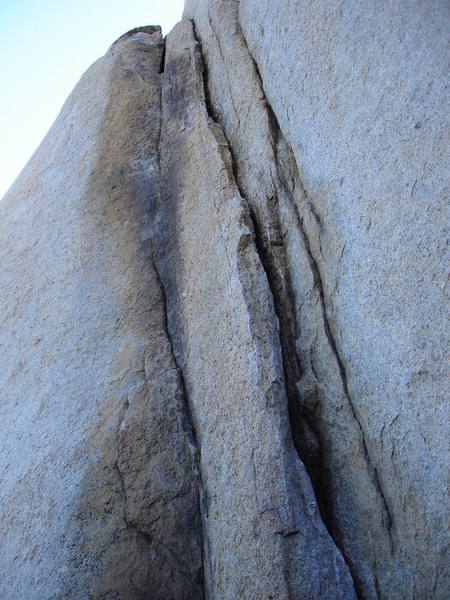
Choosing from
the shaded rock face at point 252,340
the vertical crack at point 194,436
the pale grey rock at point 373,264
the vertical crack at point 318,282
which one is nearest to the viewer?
the pale grey rock at point 373,264

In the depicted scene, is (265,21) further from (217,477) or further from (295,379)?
(217,477)

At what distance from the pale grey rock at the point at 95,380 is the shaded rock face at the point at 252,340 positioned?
0.06ft

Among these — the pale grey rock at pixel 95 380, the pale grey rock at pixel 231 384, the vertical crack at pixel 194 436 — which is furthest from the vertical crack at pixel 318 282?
the pale grey rock at pixel 95 380

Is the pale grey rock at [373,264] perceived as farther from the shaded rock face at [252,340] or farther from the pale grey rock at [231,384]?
the pale grey rock at [231,384]

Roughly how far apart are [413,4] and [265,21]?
1861 mm

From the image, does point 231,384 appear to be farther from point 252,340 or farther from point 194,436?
point 194,436

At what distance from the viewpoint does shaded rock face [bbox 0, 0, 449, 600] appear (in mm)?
3543

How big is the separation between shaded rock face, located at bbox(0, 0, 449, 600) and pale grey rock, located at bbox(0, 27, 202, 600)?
19 millimetres

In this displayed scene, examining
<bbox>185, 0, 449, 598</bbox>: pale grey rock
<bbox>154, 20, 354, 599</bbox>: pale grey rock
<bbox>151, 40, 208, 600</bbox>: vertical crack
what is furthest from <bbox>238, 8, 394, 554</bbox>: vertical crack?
<bbox>151, 40, 208, 600</bbox>: vertical crack

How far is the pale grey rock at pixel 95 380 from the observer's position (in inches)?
167

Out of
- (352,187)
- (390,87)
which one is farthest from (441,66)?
(352,187)

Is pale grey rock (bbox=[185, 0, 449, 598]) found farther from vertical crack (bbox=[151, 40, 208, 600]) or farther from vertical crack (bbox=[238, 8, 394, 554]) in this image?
vertical crack (bbox=[151, 40, 208, 600])

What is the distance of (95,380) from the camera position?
493 centimetres

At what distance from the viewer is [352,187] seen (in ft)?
13.3
